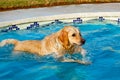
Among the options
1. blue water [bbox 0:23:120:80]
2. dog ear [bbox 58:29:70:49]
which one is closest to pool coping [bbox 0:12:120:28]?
blue water [bbox 0:23:120:80]

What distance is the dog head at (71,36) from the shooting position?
8312 millimetres

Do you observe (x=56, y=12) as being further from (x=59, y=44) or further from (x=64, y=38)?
(x=64, y=38)

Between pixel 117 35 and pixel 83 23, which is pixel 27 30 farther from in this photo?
pixel 117 35

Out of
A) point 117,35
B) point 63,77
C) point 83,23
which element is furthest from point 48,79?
point 83,23

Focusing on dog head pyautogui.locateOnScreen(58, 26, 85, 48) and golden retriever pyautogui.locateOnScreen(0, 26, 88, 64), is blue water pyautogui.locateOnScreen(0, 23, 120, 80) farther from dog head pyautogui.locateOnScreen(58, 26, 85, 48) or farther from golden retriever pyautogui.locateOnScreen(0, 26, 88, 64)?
dog head pyautogui.locateOnScreen(58, 26, 85, 48)

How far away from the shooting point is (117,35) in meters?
11.5

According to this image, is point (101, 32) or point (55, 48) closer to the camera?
point (55, 48)

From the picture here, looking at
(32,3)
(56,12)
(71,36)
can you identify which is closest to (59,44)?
(71,36)

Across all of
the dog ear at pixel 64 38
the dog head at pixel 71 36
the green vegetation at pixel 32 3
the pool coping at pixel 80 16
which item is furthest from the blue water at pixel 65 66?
the green vegetation at pixel 32 3

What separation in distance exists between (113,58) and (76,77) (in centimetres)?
155

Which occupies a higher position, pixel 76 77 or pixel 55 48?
pixel 55 48

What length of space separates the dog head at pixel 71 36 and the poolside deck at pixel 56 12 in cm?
373

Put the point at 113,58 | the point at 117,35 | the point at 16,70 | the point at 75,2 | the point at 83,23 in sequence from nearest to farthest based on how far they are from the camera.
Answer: the point at 16,70 < the point at 113,58 < the point at 117,35 < the point at 83,23 < the point at 75,2

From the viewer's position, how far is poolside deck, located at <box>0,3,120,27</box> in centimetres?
1219
